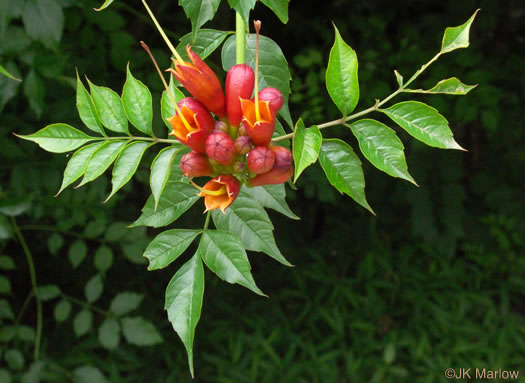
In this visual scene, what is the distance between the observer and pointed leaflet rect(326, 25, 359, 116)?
0.53 meters

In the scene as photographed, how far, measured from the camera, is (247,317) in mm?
2633

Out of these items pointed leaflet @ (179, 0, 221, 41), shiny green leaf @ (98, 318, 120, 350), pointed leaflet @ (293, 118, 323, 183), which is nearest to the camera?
pointed leaflet @ (293, 118, 323, 183)

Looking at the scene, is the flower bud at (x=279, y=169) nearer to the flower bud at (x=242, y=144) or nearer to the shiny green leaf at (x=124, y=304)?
the flower bud at (x=242, y=144)

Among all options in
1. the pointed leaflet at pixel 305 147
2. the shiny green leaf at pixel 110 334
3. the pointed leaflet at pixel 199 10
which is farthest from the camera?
the shiny green leaf at pixel 110 334

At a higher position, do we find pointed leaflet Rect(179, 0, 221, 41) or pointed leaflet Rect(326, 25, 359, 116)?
pointed leaflet Rect(179, 0, 221, 41)

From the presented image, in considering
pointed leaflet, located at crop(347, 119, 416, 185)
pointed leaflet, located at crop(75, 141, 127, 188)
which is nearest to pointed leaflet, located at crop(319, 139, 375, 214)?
pointed leaflet, located at crop(347, 119, 416, 185)

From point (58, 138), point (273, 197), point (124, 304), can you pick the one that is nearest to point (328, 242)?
point (124, 304)

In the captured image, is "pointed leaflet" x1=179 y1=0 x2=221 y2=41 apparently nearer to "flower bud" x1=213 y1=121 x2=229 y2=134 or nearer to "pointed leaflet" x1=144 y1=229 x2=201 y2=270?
"flower bud" x1=213 y1=121 x2=229 y2=134

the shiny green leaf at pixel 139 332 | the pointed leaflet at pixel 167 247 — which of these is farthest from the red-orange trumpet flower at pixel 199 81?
the shiny green leaf at pixel 139 332

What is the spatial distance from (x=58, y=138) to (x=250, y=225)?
10.5 inches

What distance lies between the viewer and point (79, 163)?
2.00 feet

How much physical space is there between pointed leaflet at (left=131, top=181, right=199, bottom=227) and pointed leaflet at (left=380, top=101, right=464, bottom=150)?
0.28 metres

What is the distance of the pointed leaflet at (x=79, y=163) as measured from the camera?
0.60 m

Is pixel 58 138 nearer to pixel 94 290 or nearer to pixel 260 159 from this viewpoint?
pixel 260 159
